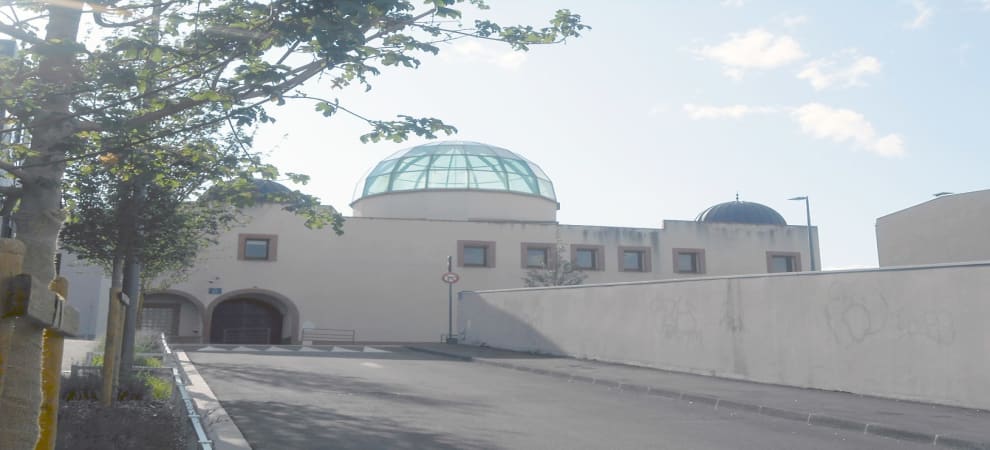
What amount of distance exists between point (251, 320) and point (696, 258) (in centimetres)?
2181

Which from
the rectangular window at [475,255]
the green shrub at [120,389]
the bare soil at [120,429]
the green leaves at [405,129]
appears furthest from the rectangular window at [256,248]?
the green leaves at [405,129]

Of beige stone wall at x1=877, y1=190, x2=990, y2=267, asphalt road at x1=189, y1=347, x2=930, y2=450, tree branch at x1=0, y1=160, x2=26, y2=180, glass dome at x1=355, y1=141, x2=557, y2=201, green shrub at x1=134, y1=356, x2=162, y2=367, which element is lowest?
asphalt road at x1=189, y1=347, x2=930, y2=450

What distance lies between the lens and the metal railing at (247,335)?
119 feet

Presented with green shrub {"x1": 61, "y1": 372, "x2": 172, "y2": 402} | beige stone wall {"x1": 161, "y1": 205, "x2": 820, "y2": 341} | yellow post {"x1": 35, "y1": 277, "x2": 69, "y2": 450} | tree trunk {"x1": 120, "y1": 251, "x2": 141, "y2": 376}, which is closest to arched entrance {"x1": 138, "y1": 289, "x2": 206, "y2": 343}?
beige stone wall {"x1": 161, "y1": 205, "x2": 820, "y2": 341}

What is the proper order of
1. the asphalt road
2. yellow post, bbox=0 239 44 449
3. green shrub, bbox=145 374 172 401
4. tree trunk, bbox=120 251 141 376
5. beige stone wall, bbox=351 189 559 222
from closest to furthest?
1. yellow post, bbox=0 239 44 449
2. the asphalt road
3. green shrub, bbox=145 374 172 401
4. tree trunk, bbox=120 251 141 376
5. beige stone wall, bbox=351 189 559 222

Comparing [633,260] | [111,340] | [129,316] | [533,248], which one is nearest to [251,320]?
[533,248]

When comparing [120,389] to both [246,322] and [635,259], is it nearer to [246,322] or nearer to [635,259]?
[246,322]

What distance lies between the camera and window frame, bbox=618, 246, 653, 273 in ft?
127

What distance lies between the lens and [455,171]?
39906 millimetres

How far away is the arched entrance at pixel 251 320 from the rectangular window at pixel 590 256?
13842mm

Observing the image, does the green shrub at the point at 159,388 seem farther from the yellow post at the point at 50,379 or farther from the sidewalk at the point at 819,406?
the sidewalk at the point at 819,406

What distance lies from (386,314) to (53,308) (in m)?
33.5

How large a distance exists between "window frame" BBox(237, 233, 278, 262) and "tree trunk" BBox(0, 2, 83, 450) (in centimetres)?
3011

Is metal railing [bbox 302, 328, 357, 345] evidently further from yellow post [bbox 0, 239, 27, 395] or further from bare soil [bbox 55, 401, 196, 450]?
yellow post [bbox 0, 239, 27, 395]
